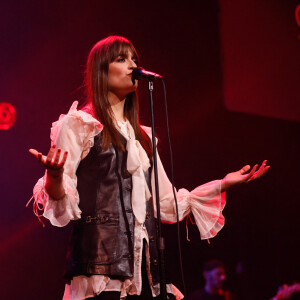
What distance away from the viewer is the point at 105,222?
5.73 feet

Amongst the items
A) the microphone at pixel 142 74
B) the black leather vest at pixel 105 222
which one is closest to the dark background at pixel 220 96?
the microphone at pixel 142 74

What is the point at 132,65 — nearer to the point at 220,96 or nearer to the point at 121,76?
the point at 121,76

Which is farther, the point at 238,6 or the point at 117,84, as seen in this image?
the point at 238,6

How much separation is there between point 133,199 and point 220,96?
2.51 meters

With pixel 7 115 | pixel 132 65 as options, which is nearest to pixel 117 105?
pixel 132 65

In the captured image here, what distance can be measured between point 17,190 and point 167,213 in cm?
170

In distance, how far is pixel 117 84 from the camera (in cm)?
213

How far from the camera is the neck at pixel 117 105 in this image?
7.13 feet

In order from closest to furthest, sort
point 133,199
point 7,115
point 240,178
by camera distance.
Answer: point 133,199 < point 240,178 < point 7,115

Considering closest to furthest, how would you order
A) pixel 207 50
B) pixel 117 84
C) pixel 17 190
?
pixel 117 84
pixel 17 190
pixel 207 50

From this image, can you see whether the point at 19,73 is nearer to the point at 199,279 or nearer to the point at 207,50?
the point at 207,50

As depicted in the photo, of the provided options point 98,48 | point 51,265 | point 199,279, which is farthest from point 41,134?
point 199,279

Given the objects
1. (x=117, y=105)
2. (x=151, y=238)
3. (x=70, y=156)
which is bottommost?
(x=151, y=238)

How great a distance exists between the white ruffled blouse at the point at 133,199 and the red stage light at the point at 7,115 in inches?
61.4
